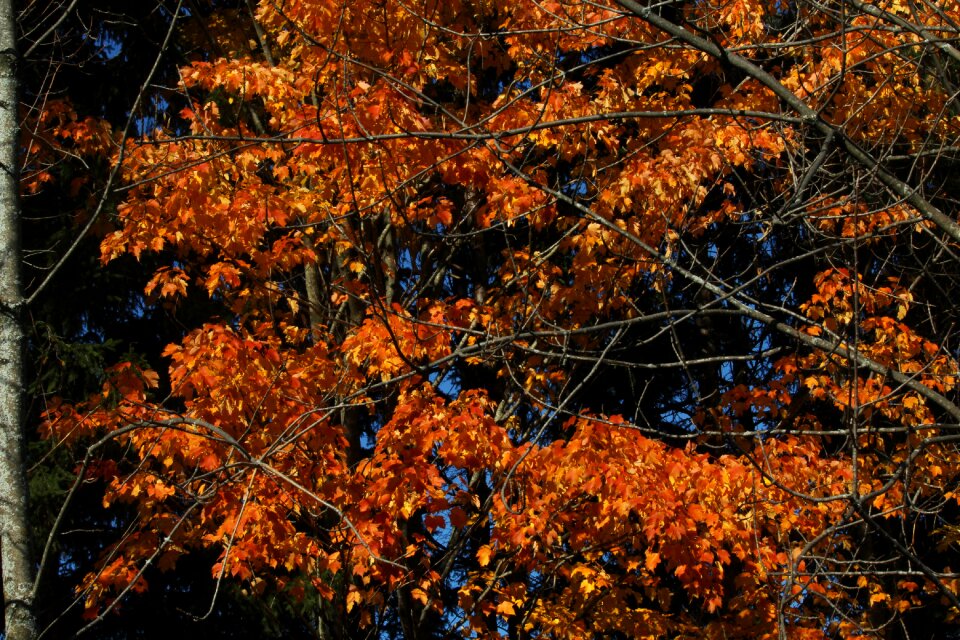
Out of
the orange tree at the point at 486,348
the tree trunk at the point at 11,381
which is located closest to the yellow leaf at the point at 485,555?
the orange tree at the point at 486,348

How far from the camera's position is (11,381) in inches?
130

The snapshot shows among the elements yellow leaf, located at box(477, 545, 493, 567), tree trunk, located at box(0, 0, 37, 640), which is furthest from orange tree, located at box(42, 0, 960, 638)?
tree trunk, located at box(0, 0, 37, 640)

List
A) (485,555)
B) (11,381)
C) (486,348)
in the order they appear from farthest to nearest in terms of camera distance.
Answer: (485,555), (486,348), (11,381)

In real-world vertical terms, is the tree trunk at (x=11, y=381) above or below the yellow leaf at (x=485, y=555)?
above

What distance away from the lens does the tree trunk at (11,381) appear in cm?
311

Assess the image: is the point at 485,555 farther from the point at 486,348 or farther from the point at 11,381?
the point at 11,381

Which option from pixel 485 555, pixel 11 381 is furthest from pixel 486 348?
pixel 485 555

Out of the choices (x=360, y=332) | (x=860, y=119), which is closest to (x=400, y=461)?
(x=360, y=332)

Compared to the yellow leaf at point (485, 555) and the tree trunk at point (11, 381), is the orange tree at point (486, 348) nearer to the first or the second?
the yellow leaf at point (485, 555)

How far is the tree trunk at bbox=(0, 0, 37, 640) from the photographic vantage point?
3.11 m

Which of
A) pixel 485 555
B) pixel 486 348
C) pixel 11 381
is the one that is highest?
pixel 11 381

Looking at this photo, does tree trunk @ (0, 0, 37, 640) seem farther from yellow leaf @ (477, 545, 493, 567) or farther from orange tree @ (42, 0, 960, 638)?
yellow leaf @ (477, 545, 493, 567)

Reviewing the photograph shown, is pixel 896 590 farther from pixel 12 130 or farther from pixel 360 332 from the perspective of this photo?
pixel 12 130

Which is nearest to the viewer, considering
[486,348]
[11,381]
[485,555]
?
[11,381]
